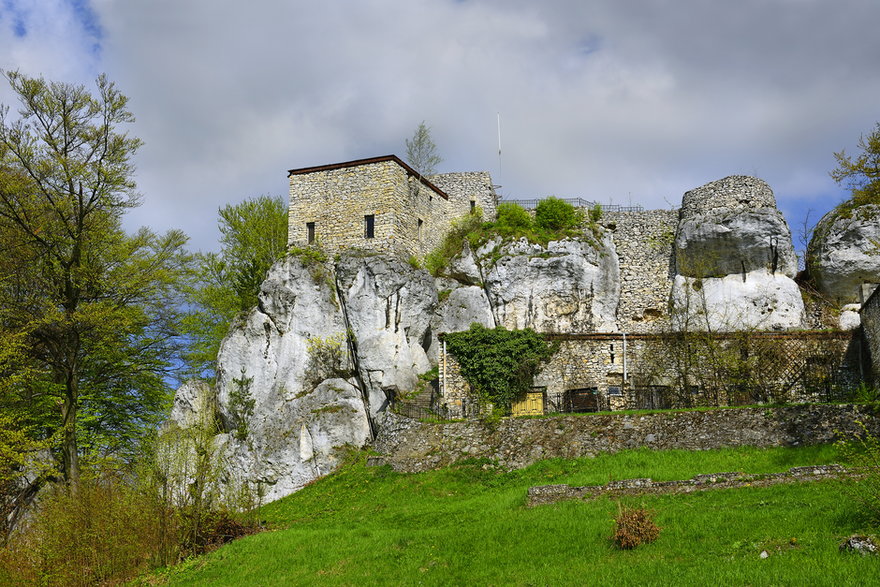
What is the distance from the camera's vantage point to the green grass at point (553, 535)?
407 inches

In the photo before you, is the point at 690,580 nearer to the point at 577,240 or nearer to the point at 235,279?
the point at 577,240

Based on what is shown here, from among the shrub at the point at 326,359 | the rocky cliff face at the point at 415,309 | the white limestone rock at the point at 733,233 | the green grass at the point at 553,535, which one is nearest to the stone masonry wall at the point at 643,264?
the rocky cliff face at the point at 415,309

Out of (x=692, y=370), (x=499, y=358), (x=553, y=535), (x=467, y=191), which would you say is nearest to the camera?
(x=553, y=535)

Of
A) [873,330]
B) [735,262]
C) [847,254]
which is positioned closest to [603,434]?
[873,330]

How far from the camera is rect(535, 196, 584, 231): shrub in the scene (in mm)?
33031

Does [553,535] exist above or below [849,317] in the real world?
below

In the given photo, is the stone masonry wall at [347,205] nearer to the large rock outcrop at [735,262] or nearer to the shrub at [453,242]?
the shrub at [453,242]

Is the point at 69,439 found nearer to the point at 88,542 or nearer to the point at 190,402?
the point at 88,542

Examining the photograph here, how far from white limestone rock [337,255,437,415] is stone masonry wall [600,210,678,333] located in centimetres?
904

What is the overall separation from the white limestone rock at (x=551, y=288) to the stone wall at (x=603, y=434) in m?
8.85

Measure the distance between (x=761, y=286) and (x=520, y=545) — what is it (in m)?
21.8

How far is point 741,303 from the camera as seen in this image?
3020cm

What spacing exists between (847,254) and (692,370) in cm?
977

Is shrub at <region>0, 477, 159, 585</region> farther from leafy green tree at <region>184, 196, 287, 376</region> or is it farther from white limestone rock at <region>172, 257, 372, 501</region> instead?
leafy green tree at <region>184, 196, 287, 376</region>
